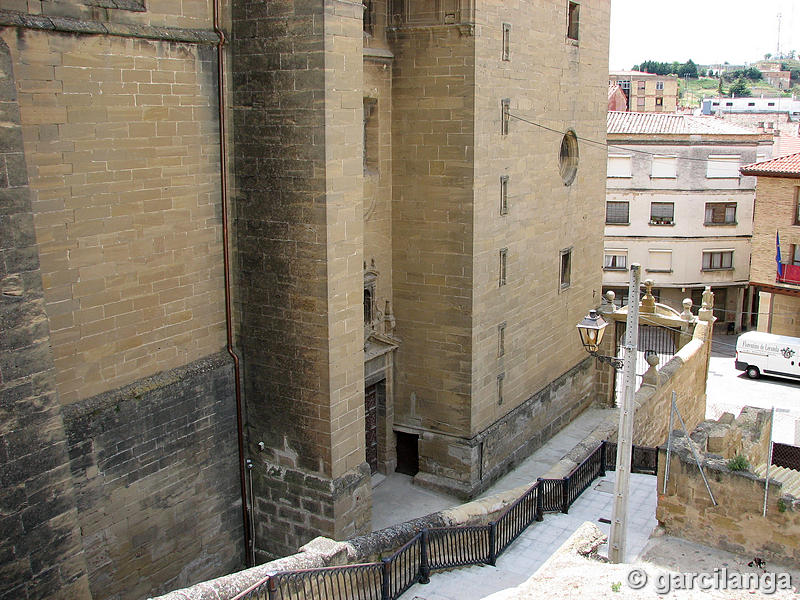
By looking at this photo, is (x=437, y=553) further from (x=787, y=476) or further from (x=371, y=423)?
(x=787, y=476)

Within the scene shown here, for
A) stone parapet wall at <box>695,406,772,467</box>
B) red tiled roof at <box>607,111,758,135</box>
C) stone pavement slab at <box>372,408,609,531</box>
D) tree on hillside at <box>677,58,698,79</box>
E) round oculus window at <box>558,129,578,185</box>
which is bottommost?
stone pavement slab at <box>372,408,609,531</box>

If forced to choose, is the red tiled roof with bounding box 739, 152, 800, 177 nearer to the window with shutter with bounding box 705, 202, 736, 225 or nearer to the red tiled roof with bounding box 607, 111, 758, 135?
the red tiled roof with bounding box 607, 111, 758, 135

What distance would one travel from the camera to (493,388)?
16.8 m

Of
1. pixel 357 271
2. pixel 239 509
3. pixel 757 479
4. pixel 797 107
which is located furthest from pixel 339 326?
pixel 797 107

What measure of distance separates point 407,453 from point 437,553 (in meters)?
5.35

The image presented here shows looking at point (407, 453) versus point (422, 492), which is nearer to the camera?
point (422, 492)

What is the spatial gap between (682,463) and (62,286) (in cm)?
790

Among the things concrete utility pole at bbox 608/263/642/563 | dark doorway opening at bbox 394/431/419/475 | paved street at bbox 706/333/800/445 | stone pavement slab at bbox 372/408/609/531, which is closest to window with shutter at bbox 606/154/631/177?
paved street at bbox 706/333/800/445

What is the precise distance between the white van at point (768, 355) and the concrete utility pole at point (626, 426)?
21803mm

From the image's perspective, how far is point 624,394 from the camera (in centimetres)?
1005

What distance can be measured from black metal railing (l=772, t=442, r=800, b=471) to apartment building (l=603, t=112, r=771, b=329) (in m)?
17.0

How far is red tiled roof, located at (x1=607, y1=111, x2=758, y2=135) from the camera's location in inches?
1414

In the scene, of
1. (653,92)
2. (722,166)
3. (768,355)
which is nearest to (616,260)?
(722,166)

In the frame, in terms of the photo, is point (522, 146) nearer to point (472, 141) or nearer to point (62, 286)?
point (472, 141)
